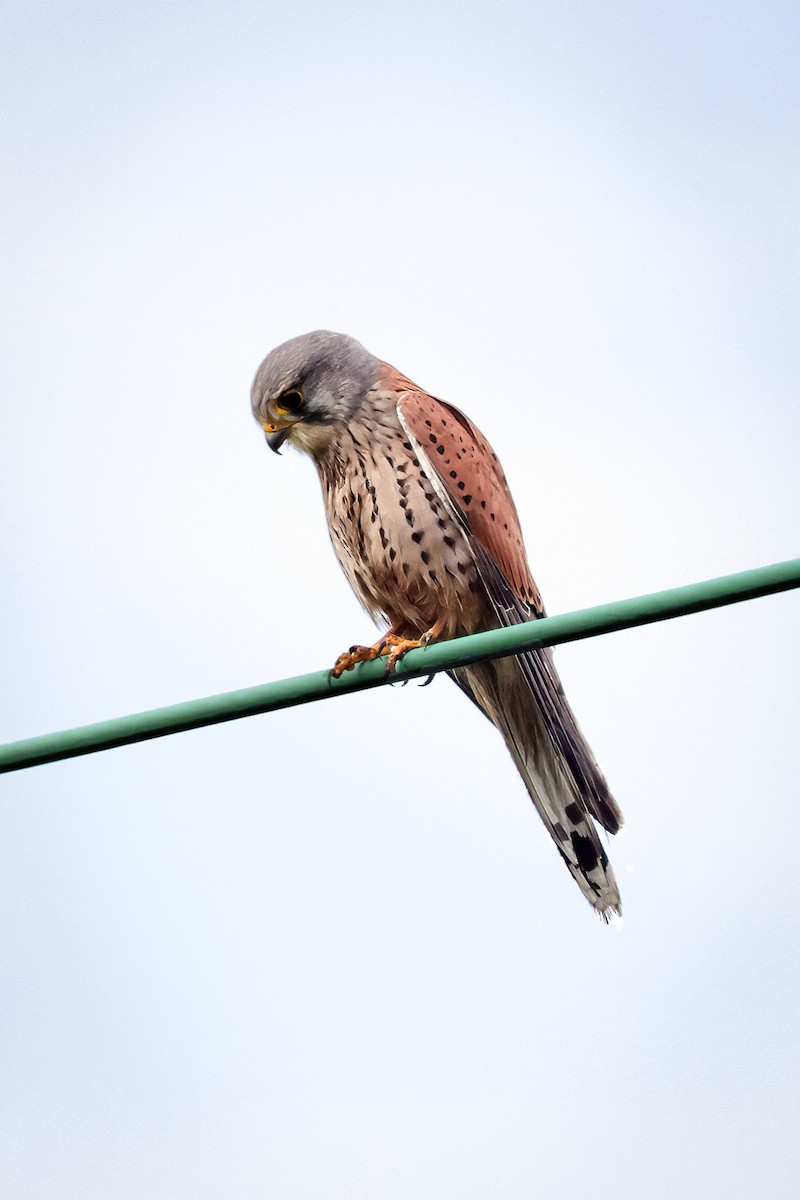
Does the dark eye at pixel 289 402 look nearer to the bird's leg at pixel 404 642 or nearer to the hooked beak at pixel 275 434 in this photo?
the hooked beak at pixel 275 434

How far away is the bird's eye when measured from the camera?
18.9ft

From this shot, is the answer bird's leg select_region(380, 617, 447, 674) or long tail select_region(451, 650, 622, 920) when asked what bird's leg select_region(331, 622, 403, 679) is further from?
long tail select_region(451, 650, 622, 920)

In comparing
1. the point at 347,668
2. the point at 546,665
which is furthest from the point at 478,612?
the point at 347,668

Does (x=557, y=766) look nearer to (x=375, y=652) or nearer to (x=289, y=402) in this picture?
(x=375, y=652)

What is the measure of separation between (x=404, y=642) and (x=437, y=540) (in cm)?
52

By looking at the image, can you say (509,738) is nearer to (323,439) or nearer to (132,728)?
(323,439)

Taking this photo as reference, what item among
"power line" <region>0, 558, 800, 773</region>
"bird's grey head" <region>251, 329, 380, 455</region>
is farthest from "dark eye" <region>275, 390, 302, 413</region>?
"power line" <region>0, 558, 800, 773</region>

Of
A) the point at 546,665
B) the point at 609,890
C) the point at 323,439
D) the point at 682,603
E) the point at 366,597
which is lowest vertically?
the point at 609,890

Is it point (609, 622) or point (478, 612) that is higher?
point (478, 612)

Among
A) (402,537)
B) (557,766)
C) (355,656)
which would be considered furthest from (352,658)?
(557,766)

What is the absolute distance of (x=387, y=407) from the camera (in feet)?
18.4

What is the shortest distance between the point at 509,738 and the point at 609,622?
108 inches

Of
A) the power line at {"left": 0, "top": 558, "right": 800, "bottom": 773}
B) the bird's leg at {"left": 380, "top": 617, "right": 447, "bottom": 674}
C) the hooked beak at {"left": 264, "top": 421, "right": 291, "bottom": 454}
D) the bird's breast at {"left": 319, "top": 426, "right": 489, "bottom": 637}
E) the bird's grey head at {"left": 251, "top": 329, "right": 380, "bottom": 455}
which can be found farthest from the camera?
the hooked beak at {"left": 264, "top": 421, "right": 291, "bottom": 454}

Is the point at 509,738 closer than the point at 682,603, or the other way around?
the point at 682,603
